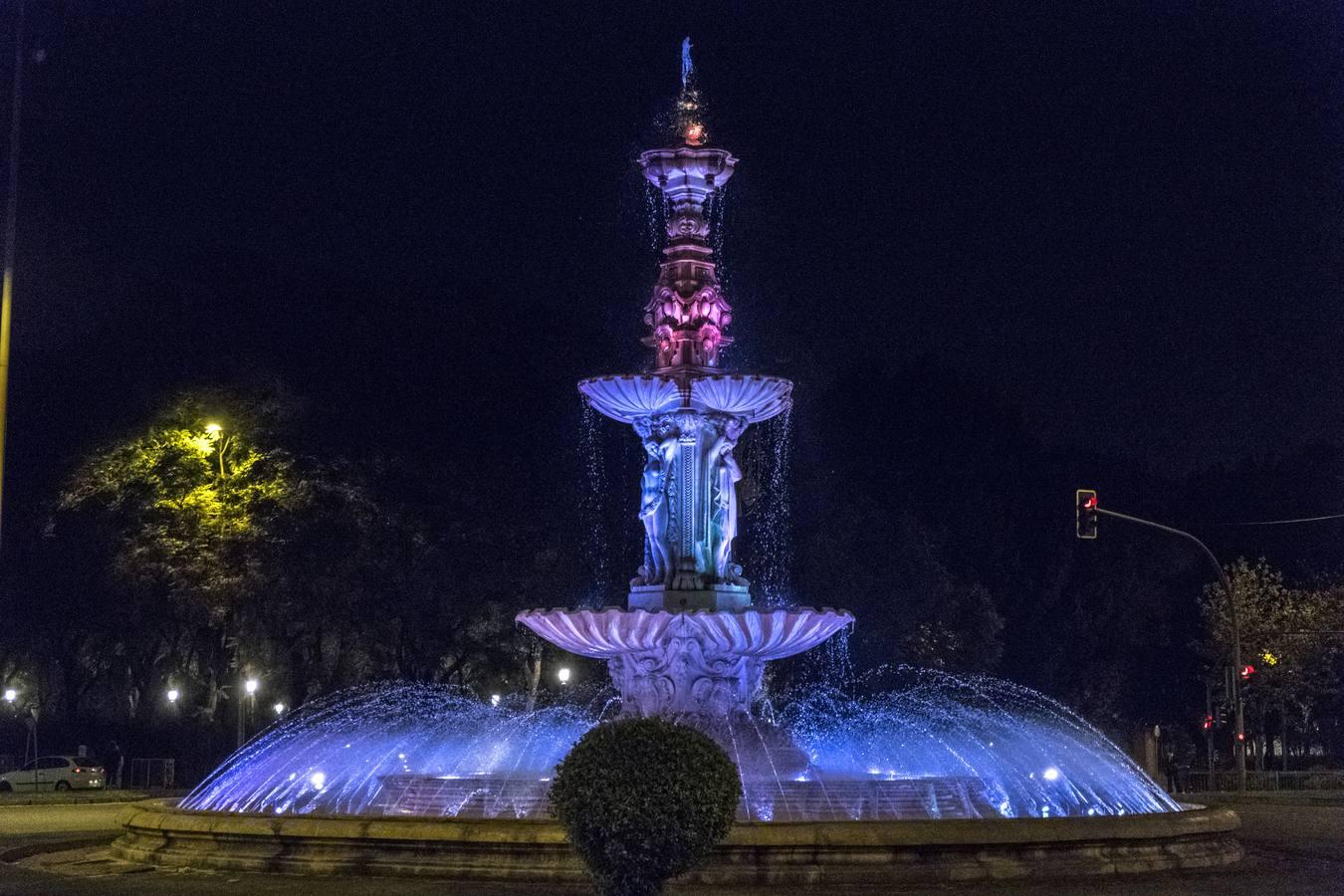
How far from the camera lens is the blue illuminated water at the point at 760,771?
16.4 m

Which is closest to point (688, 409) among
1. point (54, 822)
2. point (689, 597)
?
point (689, 597)

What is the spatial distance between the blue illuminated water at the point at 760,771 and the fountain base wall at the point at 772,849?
71.8 inches

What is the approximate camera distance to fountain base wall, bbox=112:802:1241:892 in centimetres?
1387

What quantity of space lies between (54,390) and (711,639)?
79.8 ft

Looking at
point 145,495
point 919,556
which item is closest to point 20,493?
point 145,495

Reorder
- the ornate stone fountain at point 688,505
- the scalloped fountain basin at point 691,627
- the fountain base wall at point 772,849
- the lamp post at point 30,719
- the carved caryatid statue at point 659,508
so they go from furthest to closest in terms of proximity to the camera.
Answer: the lamp post at point 30,719
the carved caryatid statue at point 659,508
the ornate stone fountain at point 688,505
the scalloped fountain basin at point 691,627
the fountain base wall at point 772,849

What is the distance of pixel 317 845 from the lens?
14.8m

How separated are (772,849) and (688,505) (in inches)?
230

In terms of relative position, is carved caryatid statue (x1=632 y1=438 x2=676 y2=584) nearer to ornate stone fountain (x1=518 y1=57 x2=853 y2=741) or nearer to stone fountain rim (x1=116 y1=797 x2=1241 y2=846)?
ornate stone fountain (x1=518 y1=57 x2=853 y2=741)

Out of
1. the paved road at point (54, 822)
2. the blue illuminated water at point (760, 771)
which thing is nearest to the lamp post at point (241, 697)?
the paved road at point (54, 822)

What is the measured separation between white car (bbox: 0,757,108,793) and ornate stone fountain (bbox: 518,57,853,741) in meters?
Result: 22.1

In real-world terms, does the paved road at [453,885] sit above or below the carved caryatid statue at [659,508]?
below

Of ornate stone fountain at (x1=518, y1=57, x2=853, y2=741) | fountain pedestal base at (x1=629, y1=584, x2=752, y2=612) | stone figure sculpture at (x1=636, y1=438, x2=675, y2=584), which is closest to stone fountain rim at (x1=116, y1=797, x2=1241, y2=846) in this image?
ornate stone fountain at (x1=518, y1=57, x2=853, y2=741)

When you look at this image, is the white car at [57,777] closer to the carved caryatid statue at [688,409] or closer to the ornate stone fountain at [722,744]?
the ornate stone fountain at [722,744]
